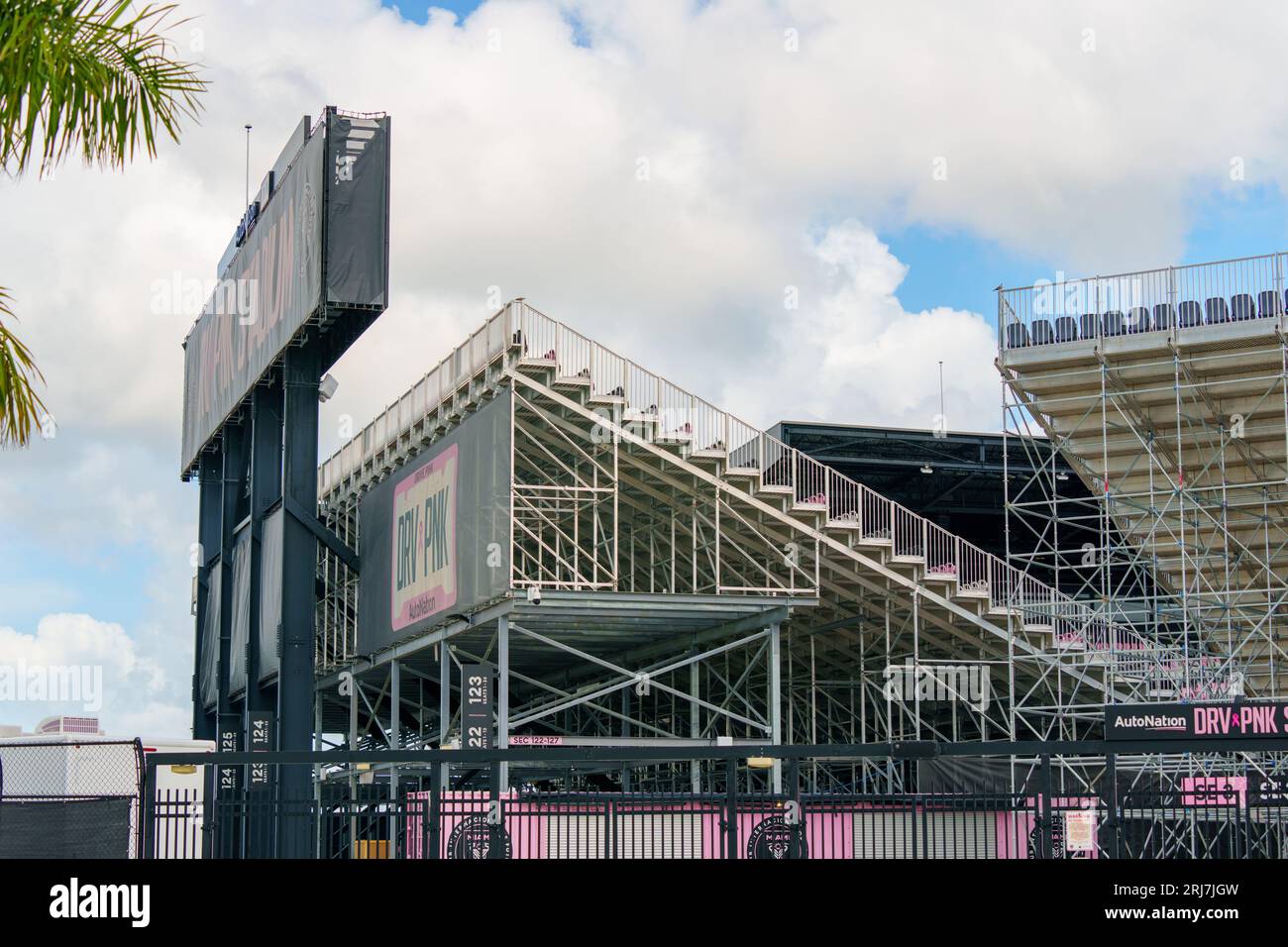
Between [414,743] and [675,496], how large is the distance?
2544cm

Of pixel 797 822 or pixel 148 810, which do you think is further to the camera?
pixel 797 822

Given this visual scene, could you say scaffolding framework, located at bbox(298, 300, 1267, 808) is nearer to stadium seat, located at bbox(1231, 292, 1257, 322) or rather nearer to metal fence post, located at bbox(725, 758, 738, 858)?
stadium seat, located at bbox(1231, 292, 1257, 322)

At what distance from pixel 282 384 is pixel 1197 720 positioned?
31.8 meters

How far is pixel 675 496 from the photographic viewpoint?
41.7 meters

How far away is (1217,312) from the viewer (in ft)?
124

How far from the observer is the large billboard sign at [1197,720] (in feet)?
66.3

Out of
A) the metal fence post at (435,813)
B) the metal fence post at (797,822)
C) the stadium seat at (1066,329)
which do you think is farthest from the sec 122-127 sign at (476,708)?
the metal fence post at (797,822)

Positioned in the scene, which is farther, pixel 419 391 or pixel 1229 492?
pixel 419 391

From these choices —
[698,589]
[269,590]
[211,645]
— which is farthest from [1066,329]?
[211,645]

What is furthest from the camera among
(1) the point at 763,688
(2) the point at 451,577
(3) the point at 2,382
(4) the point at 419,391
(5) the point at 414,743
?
(5) the point at 414,743

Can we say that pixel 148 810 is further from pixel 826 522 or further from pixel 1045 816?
pixel 826 522

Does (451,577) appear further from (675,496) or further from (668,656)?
(668,656)
